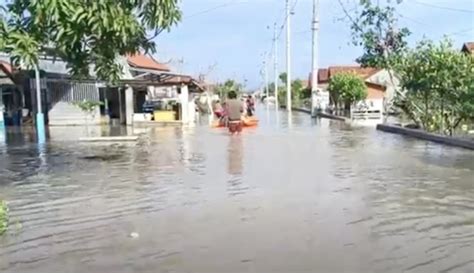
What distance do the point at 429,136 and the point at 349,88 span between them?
21234mm

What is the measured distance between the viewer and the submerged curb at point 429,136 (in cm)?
1907

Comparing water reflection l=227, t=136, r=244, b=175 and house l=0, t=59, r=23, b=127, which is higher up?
house l=0, t=59, r=23, b=127

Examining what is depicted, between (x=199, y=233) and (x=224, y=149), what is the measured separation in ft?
Result: 37.5

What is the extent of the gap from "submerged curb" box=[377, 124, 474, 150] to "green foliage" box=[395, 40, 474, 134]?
61 centimetres

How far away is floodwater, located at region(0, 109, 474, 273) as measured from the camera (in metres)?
6.69

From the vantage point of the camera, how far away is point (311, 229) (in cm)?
802

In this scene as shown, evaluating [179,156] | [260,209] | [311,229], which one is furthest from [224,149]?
[311,229]

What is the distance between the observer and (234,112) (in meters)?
24.2

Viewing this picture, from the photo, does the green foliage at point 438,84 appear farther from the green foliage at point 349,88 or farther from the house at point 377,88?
the green foliage at point 349,88

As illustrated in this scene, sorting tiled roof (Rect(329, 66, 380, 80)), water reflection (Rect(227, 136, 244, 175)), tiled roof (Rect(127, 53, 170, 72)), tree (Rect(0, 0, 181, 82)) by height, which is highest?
tiled roof (Rect(127, 53, 170, 72))

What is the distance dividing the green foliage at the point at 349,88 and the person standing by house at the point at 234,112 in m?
19.4

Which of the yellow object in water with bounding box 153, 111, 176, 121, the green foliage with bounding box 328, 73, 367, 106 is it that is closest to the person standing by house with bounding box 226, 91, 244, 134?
the yellow object in water with bounding box 153, 111, 176, 121

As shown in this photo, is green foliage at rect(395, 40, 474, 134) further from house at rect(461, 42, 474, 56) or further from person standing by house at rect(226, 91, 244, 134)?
person standing by house at rect(226, 91, 244, 134)

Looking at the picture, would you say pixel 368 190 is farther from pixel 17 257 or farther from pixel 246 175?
pixel 17 257
